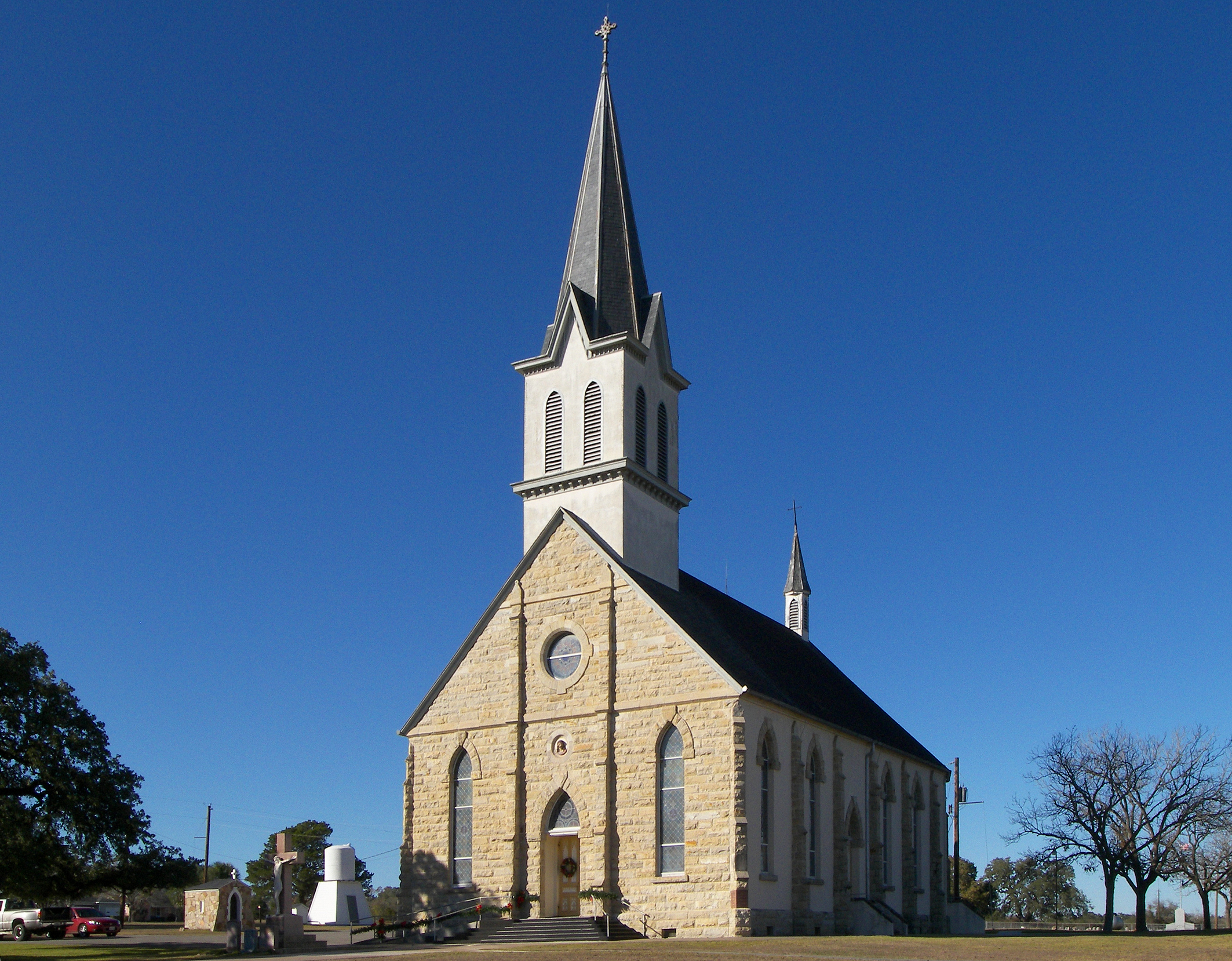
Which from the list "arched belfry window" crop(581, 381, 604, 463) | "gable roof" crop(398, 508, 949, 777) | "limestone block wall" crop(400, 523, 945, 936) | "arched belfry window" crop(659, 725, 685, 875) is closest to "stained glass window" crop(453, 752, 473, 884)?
"limestone block wall" crop(400, 523, 945, 936)

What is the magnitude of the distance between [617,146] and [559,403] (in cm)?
1037

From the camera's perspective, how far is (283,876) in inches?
1281

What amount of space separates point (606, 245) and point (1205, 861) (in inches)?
1399

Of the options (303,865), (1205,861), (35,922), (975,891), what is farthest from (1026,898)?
(35,922)

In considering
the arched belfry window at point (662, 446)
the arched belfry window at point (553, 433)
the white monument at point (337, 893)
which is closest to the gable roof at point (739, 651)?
the arched belfry window at point (553, 433)

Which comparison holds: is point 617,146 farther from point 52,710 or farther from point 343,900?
point 343,900

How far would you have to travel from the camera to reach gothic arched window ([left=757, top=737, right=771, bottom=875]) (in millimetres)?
33062

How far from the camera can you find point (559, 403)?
39.2 m

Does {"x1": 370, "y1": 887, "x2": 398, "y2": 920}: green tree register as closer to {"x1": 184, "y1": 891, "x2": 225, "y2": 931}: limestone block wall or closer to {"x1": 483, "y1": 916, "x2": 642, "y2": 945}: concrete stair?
{"x1": 184, "y1": 891, "x2": 225, "y2": 931}: limestone block wall

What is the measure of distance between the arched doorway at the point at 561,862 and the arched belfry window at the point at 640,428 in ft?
33.6

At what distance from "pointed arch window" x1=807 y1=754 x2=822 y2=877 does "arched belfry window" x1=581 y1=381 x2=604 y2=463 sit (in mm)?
10863

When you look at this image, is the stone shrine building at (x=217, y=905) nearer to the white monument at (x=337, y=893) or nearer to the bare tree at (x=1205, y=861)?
the white monument at (x=337, y=893)

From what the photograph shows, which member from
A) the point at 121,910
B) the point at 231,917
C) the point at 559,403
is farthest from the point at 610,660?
the point at 121,910

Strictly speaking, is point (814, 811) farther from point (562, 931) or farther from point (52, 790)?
point (52, 790)
